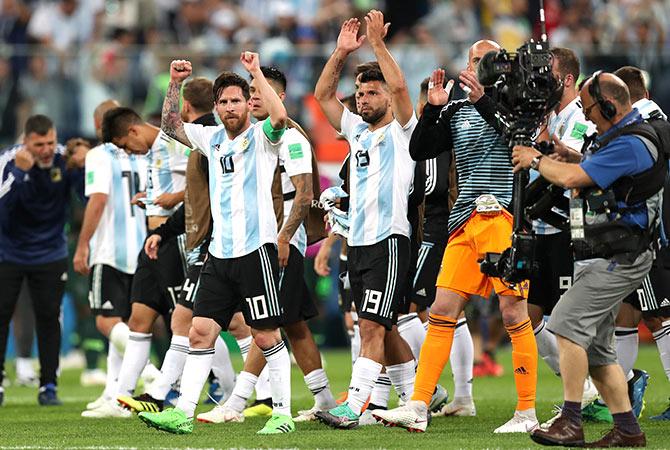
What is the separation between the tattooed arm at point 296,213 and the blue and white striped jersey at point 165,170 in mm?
2028

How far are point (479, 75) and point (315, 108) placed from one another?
1084cm

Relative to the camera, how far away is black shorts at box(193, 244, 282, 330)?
9492 millimetres

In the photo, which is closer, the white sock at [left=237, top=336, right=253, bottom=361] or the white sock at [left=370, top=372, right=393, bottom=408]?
the white sock at [left=370, top=372, right=393, bottom=408]

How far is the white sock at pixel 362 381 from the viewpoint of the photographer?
9.51 metres

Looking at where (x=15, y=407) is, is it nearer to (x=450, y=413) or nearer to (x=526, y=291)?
(x=450, y=413)

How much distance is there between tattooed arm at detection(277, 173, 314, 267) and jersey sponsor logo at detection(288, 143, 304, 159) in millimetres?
170

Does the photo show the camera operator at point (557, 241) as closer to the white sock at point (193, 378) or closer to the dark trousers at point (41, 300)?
the white sock at point (193, 378)

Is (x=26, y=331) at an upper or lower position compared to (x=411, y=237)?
lower

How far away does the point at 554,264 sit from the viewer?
10.2 meters

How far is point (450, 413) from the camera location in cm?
1104

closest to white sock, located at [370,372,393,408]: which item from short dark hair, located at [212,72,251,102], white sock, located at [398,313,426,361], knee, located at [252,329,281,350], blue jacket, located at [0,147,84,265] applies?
white sock, located at [398,313,426,361]

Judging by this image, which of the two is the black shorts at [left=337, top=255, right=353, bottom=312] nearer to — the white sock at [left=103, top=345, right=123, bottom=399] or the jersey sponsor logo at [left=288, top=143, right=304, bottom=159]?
the jersey sponsor logo at [left=288, top=143, right=304, bottom=159]

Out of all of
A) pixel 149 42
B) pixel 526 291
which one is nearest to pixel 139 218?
pixel 526 291

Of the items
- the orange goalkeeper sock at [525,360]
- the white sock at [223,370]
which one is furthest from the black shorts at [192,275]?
the orange goalkeeper sock at [525,360]
